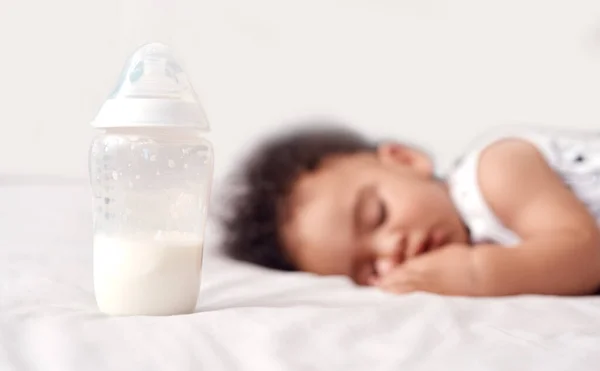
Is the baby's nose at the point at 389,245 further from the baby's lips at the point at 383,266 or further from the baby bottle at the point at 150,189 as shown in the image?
the baby bottle at the point at 150,189

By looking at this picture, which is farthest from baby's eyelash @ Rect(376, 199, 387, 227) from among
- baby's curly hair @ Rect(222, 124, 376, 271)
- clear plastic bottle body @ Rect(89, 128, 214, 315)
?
clear plastic bottle body @ Rect(89, 128, 214, 315)

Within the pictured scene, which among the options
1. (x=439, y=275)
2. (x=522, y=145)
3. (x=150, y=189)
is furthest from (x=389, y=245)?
(x=150, y=189)

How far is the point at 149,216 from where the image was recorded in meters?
0.79

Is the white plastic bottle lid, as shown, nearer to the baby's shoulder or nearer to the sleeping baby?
the sleeping baby

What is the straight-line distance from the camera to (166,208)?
31.7 inches

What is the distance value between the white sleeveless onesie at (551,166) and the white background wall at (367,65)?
474 mm

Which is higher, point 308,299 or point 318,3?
point 318,3

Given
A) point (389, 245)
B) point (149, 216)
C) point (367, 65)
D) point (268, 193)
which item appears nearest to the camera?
point (149, 216)

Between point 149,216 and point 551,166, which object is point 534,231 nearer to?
point 551,166

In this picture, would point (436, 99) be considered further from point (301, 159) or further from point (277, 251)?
point (277, 251)

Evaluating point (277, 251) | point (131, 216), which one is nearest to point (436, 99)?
point (277, 251)

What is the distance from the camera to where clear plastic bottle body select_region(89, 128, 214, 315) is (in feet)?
2.36

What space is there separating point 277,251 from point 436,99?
0.74 metres

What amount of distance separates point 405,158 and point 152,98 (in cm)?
75
